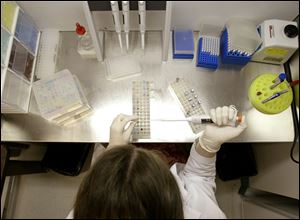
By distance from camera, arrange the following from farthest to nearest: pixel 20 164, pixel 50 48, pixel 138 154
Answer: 1. pixel 20 164
2. pixel 50 48
3. pixel 138 154

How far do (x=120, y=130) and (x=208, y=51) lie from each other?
502 millimetres

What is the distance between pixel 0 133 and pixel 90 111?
0.37 meters

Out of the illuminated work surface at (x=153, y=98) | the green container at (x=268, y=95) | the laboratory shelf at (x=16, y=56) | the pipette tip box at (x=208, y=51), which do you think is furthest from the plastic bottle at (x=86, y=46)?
the green container at (x=268, y=95)

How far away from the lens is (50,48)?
3.54 ft

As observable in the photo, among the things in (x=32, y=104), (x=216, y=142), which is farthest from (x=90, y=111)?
(x=216, y=142)

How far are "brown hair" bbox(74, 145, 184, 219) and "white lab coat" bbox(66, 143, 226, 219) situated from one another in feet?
0.41

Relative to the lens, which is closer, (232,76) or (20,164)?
(232,76)

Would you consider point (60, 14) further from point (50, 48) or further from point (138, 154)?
point (138, 154)

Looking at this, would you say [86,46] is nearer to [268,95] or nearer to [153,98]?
[153,98]

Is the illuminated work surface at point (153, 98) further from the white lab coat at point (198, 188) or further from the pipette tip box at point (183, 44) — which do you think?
the white lab coat at point (198, 188)

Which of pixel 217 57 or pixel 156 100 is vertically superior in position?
pixel 217 57

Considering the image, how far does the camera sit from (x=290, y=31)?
93 cm

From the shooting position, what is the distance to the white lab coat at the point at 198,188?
2.36ft

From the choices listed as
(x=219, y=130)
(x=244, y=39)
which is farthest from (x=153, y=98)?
(x=244, y=39)
